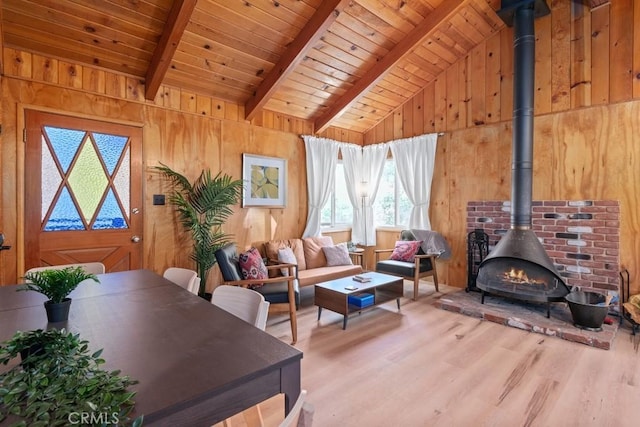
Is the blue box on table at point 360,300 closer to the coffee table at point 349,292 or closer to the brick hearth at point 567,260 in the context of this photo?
the coffee table at point 349,292

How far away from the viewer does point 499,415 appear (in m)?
1.96

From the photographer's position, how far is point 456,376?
7.86 ft

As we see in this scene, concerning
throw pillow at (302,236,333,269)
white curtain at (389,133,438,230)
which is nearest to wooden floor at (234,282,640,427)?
throw pillow at (302,236,333,269)

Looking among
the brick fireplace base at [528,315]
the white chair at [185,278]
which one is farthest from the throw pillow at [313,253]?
the white chair at [185,278]

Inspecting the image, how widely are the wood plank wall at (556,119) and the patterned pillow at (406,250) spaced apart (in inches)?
23.6

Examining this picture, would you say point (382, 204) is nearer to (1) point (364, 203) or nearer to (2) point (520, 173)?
(1) point (364, 203)

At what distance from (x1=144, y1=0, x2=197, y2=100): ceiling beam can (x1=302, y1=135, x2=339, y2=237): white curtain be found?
2190 millimetres

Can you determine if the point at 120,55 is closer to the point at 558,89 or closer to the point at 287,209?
the point at 287,209

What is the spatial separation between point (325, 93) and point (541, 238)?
11.1ft

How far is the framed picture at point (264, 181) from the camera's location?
4.40 metres

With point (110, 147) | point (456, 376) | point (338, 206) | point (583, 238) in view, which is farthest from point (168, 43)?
point (583, 238)

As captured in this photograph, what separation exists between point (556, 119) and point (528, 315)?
2.34 meters

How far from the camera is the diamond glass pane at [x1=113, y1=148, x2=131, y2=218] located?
3439 mm

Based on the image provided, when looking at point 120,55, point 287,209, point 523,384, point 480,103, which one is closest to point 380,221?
point 287,209
